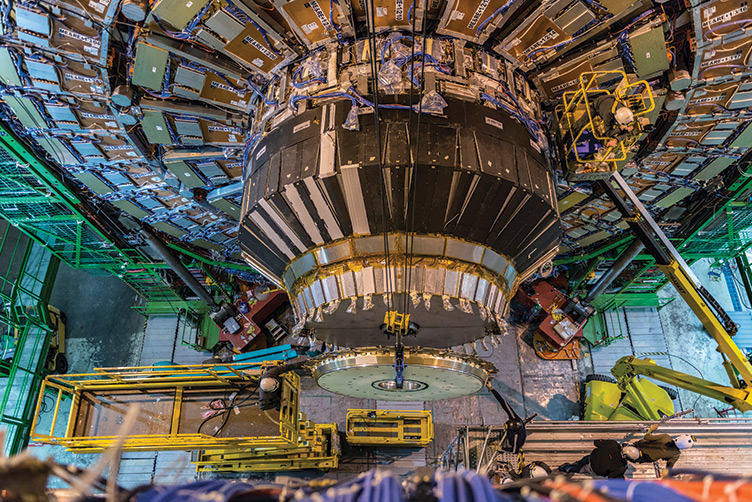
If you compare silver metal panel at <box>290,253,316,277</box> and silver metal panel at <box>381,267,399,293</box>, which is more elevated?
silver metal panel at <box>290,253,316,277</box>

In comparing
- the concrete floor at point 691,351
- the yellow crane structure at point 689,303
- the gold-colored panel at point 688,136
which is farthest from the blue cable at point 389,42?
the concrete floor at point 691,351

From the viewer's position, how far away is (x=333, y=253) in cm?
575

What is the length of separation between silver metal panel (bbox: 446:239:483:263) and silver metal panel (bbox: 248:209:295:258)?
187cm

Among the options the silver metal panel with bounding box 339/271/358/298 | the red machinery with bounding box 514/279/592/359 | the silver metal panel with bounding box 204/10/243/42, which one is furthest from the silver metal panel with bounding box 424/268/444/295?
the red machinery with bounding box 514/279/592/359

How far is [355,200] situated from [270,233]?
49.0 inches

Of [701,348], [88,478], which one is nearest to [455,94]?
[88,478]

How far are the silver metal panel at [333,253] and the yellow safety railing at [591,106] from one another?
9.83 ft

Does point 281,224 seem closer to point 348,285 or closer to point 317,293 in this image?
point 317,293

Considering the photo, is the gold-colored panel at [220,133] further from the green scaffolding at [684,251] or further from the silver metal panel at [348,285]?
the green scaffolding at [684,251]

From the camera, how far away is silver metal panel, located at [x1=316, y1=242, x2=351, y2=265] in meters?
5.68

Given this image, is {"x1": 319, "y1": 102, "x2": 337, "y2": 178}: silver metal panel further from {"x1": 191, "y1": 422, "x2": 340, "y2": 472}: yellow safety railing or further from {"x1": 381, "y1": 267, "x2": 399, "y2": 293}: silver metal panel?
{"x1": 191, "y1": 422, "x2": 340, "y2": 472}: yellow safety railing

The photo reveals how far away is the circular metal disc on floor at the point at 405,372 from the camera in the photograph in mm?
5781

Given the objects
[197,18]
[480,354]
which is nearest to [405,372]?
[197,18]

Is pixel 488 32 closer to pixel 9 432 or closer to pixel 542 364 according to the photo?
→ pixel 542 364
